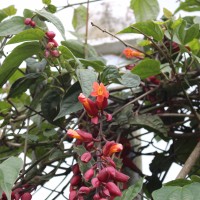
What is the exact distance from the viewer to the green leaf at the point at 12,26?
74 centimetres

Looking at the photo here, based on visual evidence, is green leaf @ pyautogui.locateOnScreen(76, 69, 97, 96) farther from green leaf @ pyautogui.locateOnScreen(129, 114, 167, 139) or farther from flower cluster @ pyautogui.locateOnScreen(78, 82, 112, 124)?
green leaf @ pyautogui.locateOnScreen(129, 114, 167, 139)

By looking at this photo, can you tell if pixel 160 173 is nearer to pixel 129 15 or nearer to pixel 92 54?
pixel 92 54

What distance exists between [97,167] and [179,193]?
0.10 metres

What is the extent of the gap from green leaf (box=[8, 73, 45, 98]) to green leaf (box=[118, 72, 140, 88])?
14cm

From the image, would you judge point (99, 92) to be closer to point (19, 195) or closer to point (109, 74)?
point (109, 74)

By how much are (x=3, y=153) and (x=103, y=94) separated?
0.44 meters

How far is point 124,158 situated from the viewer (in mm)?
933

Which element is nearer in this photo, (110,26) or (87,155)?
(87,155)

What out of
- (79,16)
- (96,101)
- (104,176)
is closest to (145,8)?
(79,16)

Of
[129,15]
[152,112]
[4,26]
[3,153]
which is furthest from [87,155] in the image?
[129,15]

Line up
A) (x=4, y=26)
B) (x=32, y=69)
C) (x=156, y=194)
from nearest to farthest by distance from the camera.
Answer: (x=156, y=194), (x=4, y=26), (x=32, y=69)

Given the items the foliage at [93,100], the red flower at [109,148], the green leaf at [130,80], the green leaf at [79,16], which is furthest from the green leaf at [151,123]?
the green leaf at [79,16]

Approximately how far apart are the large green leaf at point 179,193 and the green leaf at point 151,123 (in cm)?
27

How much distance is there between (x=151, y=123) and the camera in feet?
2.84
